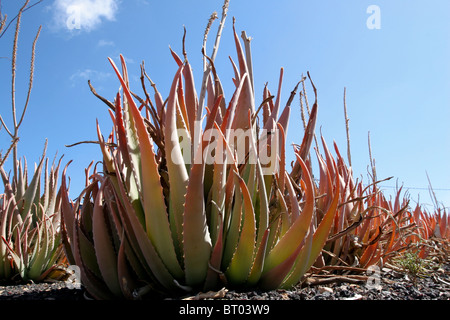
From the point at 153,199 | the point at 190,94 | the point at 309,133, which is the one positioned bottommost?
the point at 153,199

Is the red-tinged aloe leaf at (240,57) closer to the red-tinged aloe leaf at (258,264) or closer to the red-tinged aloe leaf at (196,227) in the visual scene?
the red-tinged aloe leaf at (196,227)

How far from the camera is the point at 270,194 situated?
855 millimetres

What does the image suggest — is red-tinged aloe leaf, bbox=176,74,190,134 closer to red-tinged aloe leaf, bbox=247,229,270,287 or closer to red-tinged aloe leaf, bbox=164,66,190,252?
red-tinged aloe leaf, bbox=164,66,190,252

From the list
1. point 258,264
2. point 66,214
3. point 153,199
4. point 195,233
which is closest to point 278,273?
point 258,264

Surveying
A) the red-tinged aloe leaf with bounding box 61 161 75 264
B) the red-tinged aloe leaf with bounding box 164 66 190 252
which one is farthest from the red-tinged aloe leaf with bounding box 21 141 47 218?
the red-tinged aloe leaf with bounding box 164 66 190 252

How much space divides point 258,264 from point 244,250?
0.15ft

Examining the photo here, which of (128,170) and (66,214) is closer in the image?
(128,170)

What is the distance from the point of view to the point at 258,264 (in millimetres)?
724

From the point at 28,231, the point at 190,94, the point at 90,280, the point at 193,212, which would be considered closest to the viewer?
the point at 193,212

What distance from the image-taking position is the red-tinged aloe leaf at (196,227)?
0.66 meters

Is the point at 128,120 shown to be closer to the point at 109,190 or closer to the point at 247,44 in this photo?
the point at 109,190

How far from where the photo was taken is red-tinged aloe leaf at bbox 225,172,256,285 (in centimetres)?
70

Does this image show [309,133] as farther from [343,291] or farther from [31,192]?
[31,192]

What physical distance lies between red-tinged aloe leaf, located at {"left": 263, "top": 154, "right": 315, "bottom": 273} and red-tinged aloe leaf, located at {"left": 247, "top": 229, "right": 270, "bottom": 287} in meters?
0.03
